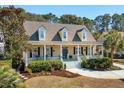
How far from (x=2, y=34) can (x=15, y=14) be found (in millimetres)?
1987

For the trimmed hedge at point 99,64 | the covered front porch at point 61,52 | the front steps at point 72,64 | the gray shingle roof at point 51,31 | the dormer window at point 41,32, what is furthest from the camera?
the gray shingle roof at point 51,31

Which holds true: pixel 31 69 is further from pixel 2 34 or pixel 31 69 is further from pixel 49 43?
pixel 49 43

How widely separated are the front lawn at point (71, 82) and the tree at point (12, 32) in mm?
3800

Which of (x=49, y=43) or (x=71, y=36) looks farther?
(x=71, y=36)

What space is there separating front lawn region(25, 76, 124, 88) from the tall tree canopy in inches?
150

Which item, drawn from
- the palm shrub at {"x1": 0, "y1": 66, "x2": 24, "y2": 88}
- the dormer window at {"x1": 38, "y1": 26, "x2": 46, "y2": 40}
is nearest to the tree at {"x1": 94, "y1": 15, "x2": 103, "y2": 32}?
the dormer window at {"x1": 38, "y1": 26, "x2": 46, "y2": 40}

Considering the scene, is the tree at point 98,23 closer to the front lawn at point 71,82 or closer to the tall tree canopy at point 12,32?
the tall tree canopy at point 12,32

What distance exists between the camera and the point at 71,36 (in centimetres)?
3197

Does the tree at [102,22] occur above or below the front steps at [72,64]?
above

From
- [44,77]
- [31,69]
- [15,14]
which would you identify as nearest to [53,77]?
[44,77]

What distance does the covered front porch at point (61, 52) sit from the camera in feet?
92.6

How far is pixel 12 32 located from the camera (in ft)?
76.9

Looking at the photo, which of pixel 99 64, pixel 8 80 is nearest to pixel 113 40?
pixel 99 64

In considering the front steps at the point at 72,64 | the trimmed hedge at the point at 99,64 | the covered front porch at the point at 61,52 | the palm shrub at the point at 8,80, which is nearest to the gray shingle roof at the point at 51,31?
the covered front porch at the point at 61,52
